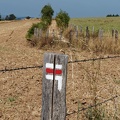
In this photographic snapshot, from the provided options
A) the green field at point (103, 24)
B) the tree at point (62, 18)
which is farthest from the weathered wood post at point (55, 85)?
the green field at point (103, 24)

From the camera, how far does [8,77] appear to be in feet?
32.8

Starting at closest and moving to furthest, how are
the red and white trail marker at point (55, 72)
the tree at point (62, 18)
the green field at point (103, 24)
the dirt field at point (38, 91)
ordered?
the red and white trail marker at point (55, 72)
the dirt field at point (38, 91)
the tree at point (62, 18)
the green field at point (103, 24)

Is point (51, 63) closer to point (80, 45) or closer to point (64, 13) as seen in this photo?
point (80, 45)

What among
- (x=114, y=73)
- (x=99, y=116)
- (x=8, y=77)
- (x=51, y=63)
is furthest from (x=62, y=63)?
(x=114, y=73)

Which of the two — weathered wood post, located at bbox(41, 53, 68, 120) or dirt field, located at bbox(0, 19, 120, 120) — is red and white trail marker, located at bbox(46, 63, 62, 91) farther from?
dirt field, located at bbox(0, 19, 120, 120)

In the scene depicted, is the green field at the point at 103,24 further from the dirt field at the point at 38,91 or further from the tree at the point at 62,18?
the dirt field at the point at 38,91

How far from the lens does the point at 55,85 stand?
3646mm

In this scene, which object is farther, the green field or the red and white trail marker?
the green field

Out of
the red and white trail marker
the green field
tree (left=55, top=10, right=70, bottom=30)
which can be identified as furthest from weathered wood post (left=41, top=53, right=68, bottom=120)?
the green field

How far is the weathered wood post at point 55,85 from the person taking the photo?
11.9 ft

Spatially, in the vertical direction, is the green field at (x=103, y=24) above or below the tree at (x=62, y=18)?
below

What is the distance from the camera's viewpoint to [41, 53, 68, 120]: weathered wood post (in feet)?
11.9

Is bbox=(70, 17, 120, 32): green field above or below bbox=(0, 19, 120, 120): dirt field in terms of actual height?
below

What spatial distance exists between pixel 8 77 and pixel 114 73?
2.93 m
